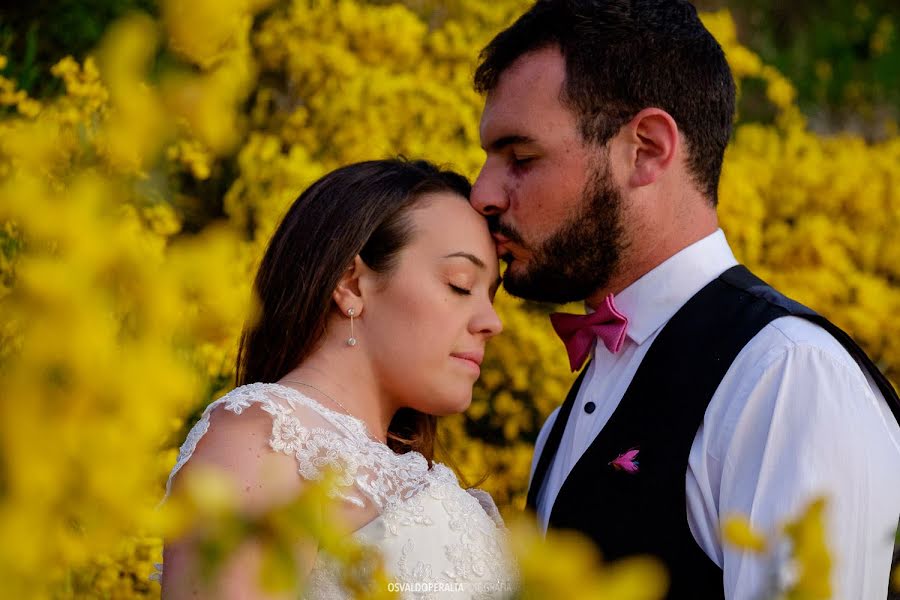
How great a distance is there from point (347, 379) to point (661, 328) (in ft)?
2.05

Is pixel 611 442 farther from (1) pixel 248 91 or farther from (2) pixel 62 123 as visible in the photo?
(1) pixel 248 91

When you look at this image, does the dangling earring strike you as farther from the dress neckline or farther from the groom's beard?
the groom's beard

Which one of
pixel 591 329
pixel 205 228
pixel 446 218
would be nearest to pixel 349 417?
pixel 446 218

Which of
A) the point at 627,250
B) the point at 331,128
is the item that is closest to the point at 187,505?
the point at 627,250

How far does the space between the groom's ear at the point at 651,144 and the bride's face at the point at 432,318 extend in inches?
14.4

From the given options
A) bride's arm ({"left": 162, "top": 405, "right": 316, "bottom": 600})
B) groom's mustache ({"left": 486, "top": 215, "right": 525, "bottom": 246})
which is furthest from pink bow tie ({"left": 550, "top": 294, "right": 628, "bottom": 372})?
bride's arm ({"left": 162, "top": 405, "right": 316, "bottom": 600})

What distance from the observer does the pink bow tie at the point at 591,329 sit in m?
2.23

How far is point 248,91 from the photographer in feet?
14.5

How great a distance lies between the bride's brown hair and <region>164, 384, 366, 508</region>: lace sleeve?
23cm

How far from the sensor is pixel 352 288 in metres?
2.23

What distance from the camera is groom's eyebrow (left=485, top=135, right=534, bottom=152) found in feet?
7.54

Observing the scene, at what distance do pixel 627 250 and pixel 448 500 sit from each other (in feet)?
2.10

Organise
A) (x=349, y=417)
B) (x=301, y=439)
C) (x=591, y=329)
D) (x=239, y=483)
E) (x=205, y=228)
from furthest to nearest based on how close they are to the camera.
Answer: (x=205, y=228) < (x=591, y=329) < (x=349, y=417) < (x=301, y=439) < (x=239, y=483)

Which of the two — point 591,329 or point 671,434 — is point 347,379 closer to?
point 591,329
